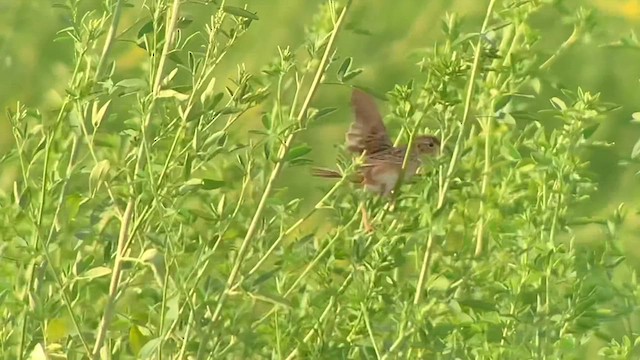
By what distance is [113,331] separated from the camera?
148 cm

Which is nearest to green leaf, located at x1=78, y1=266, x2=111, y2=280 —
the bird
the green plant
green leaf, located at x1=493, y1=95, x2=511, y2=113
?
the green plant

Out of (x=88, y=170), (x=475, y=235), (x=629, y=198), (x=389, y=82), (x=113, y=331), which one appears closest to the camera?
(x=88, y=170)

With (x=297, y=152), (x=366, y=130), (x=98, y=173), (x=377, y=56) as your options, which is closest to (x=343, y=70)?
(x=297, y=152)

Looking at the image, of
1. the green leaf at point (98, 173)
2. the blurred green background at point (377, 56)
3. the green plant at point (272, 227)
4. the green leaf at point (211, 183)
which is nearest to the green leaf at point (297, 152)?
the green plant at point (272, 227)

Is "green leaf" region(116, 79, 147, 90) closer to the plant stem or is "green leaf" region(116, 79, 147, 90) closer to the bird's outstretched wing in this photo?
the plant stem

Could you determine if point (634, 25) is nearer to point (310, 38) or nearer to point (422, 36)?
point (422, 36)

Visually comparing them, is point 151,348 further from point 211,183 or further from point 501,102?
point 501,102

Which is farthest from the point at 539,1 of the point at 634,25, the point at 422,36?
the point at 634,25

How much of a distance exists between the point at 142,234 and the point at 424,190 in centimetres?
32

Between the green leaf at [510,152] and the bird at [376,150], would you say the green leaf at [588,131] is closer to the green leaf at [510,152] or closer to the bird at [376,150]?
the green leaf at [510,152]

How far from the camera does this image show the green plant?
4.21 ft

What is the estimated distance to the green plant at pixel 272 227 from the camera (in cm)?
128

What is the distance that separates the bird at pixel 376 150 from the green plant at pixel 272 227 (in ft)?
0.28

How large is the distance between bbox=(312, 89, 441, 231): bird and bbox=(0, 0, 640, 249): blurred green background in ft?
3.55
